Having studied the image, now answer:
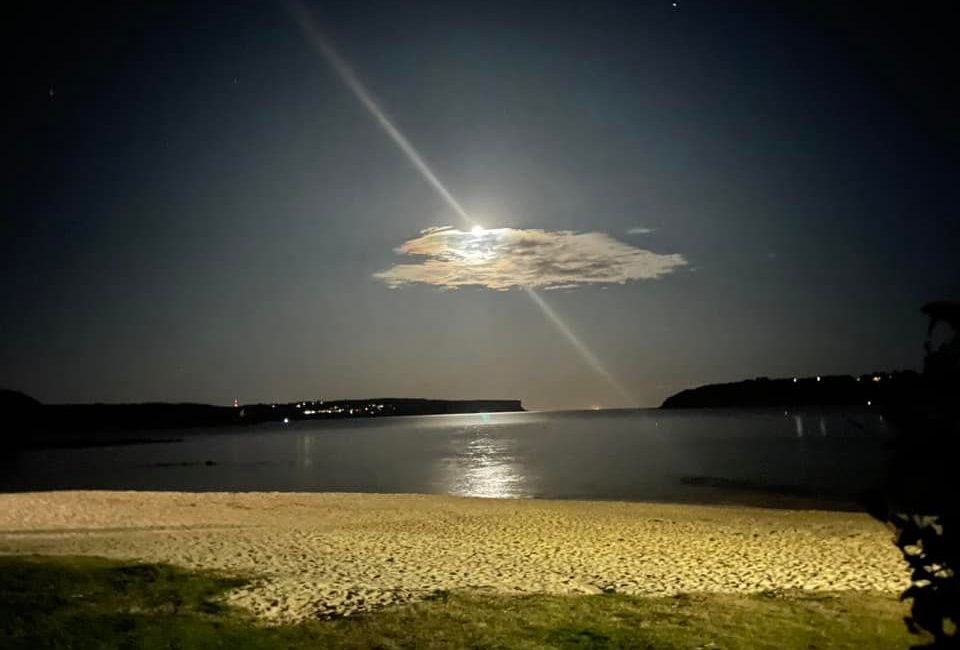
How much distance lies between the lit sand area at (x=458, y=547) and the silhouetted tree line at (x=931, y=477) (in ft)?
31.0

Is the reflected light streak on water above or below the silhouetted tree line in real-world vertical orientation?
below

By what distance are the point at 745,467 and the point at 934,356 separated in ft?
190

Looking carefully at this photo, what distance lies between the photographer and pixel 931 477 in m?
2.66

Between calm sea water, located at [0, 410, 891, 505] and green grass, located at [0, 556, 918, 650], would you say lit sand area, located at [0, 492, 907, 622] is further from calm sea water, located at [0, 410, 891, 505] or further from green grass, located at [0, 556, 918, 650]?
calm sea water, located at [0, 410, 891, 505]

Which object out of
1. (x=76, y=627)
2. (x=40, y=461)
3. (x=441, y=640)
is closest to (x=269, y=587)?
(x=76, y=627)

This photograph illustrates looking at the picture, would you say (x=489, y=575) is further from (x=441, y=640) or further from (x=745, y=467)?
(x=745, y=467)

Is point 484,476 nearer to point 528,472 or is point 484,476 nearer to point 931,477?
point 528,472

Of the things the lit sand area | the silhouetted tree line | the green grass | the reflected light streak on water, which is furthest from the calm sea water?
the silhouetted tree line

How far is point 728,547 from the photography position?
17.3 metres

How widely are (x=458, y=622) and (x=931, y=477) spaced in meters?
8.48

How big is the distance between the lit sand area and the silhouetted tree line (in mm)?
9438

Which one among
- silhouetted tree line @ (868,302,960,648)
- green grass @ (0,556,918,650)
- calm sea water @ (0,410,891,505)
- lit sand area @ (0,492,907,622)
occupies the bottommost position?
calm sea water @ (0,410,891,505)

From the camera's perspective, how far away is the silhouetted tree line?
2.62 m

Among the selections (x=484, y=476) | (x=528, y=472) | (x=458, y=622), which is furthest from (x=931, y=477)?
(x=528, y=472)
